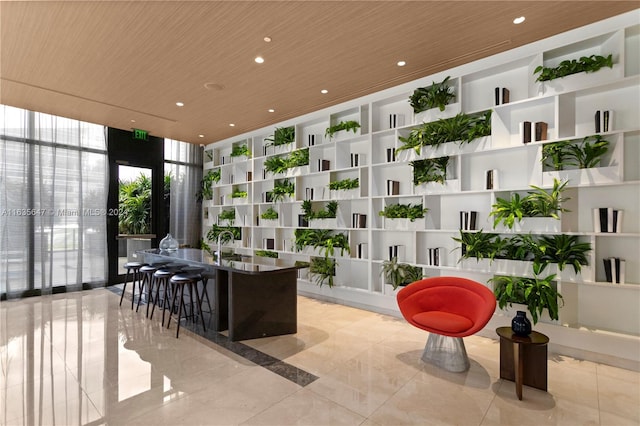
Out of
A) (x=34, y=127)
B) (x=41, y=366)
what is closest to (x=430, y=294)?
(x=41, y=366)

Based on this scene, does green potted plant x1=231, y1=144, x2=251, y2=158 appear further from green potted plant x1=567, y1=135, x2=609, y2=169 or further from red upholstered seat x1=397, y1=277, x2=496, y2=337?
green potted plant x1=567, y1=135, x2=609, y2=169

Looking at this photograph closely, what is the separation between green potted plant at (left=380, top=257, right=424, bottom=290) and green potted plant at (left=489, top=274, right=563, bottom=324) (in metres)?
1.05

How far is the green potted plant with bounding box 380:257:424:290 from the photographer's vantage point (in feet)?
14.9

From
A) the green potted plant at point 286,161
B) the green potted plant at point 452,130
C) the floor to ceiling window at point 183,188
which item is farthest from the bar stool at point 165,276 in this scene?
the green potted plant at point 452,130

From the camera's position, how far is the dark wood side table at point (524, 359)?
8.42 ft

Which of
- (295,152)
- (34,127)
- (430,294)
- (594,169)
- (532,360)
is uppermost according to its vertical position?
(34,127)

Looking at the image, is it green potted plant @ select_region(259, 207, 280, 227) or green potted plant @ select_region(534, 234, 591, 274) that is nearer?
green potted plant @ select_region(534, 234, 591, 274)

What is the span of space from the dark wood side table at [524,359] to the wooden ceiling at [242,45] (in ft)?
9.71

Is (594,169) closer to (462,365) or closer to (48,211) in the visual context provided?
(462,365)

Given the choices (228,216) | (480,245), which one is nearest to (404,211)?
(480,245)

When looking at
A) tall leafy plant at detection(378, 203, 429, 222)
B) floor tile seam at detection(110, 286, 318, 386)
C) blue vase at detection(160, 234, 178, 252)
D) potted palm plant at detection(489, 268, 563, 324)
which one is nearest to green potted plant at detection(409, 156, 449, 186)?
tall leafy plant at detection(378, 203, 429, 222)

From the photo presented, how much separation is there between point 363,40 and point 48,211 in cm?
624

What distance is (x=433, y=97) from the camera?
14.1 ft

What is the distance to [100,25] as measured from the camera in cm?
315
